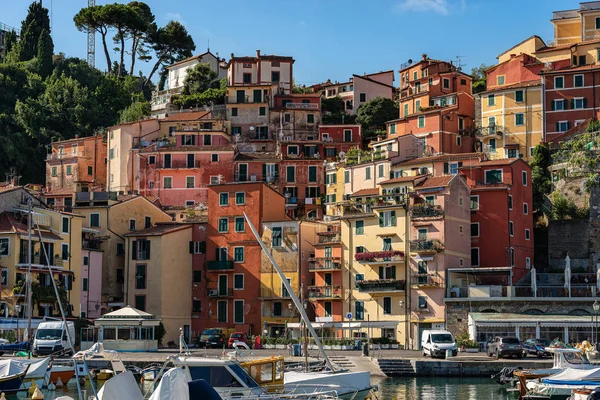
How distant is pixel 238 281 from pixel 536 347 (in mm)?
25455

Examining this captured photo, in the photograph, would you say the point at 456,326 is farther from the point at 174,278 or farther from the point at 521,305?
the point at 174,278

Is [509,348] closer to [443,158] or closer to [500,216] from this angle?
[500,216]

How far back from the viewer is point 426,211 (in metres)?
72.1

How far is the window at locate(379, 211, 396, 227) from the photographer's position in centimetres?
7362

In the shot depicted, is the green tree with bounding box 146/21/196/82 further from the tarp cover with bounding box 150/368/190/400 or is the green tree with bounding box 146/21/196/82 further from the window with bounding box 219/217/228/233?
the tarp cover with bounding box 150/368/190/400

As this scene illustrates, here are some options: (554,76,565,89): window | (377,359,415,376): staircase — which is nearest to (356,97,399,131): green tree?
(554,76,565,89): window

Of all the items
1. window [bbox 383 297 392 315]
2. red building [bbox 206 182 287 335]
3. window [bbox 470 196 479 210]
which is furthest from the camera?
red building [bbox 206 182 287 335]

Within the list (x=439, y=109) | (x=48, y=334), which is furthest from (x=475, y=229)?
(x=48, y=334)

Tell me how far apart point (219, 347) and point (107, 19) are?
71.6 m

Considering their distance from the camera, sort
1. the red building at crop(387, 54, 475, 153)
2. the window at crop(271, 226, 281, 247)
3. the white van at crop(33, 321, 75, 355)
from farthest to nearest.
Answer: the red building at crop(387, 54, 475, 153) → the window at crop(271, 226, 281, 247) → the white van at crop(33, 321, 75, 355)

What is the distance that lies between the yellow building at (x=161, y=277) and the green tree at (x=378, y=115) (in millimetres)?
34354

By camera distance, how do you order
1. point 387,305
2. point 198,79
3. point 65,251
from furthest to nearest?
point 198,79 → point 65,251 → point 387,305

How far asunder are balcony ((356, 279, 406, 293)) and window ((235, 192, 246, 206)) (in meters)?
11.4

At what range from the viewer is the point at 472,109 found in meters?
95.8
